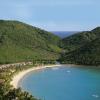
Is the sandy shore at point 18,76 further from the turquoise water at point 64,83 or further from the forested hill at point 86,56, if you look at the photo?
the forested hill at point 86,56

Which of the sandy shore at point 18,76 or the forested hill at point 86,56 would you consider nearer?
the sandy shore at point 18,76

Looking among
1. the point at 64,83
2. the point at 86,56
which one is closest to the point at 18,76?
the point at 64,83

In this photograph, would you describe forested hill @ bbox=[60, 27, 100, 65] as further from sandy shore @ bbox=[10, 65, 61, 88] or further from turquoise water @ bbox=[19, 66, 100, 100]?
sandy shore @ bbox=[10, 65, 61, 88]

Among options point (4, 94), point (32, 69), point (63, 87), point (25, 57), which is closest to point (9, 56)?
point (25, 57)

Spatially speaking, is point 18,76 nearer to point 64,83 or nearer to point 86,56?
point 64,83

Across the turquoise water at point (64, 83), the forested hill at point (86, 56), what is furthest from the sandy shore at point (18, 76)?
the forested hill at point (86, 56)

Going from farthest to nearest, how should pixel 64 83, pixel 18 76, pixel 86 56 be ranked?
pixel 86 56, pixel 18 76, pixel 64 83

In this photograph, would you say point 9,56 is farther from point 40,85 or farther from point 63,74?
point 40,85

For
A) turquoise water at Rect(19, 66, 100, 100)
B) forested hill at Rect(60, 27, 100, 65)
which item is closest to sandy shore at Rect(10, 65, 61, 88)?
turquoise water at Rect(19, 66, 100, 100)
